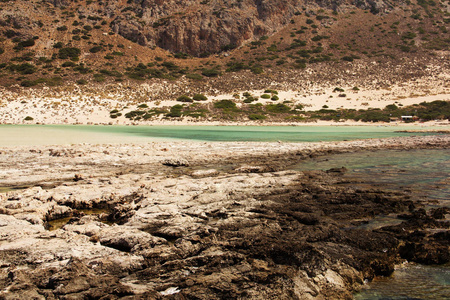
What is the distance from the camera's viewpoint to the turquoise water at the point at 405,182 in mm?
4609

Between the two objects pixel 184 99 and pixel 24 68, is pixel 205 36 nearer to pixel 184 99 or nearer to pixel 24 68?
pixel 184 99

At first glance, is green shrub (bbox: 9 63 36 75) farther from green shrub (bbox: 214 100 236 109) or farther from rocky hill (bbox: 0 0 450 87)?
green shrub (bbox: 214 100 236 109)

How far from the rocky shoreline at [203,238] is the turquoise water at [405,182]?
260 mm

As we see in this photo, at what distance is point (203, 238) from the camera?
223 inches

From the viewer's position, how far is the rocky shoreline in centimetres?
430

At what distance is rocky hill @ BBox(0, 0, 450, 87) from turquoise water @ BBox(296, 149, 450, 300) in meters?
53.3

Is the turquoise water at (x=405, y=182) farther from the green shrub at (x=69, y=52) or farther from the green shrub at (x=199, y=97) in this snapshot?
the green shrub at (x=69, y=52)

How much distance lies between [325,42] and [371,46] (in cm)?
1117

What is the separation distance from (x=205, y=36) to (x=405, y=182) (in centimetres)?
7732

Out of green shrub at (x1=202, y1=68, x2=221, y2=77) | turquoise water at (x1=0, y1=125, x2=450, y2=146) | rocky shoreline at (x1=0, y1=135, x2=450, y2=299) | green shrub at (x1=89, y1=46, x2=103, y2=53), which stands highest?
green shrub at (x1=89, y1=46, x2=103, y2=53)

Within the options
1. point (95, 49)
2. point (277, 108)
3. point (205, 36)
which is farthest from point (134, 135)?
point (205, 36)

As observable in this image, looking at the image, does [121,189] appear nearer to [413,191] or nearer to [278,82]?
[413,191]

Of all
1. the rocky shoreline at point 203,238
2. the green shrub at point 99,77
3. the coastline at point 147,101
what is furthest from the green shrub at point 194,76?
the rocky shoreline at point 203,238

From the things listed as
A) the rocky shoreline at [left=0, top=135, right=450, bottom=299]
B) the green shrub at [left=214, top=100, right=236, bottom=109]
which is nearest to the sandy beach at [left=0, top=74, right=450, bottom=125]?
the green shrub at [left=214, top=100, right=236, bottom=109]
